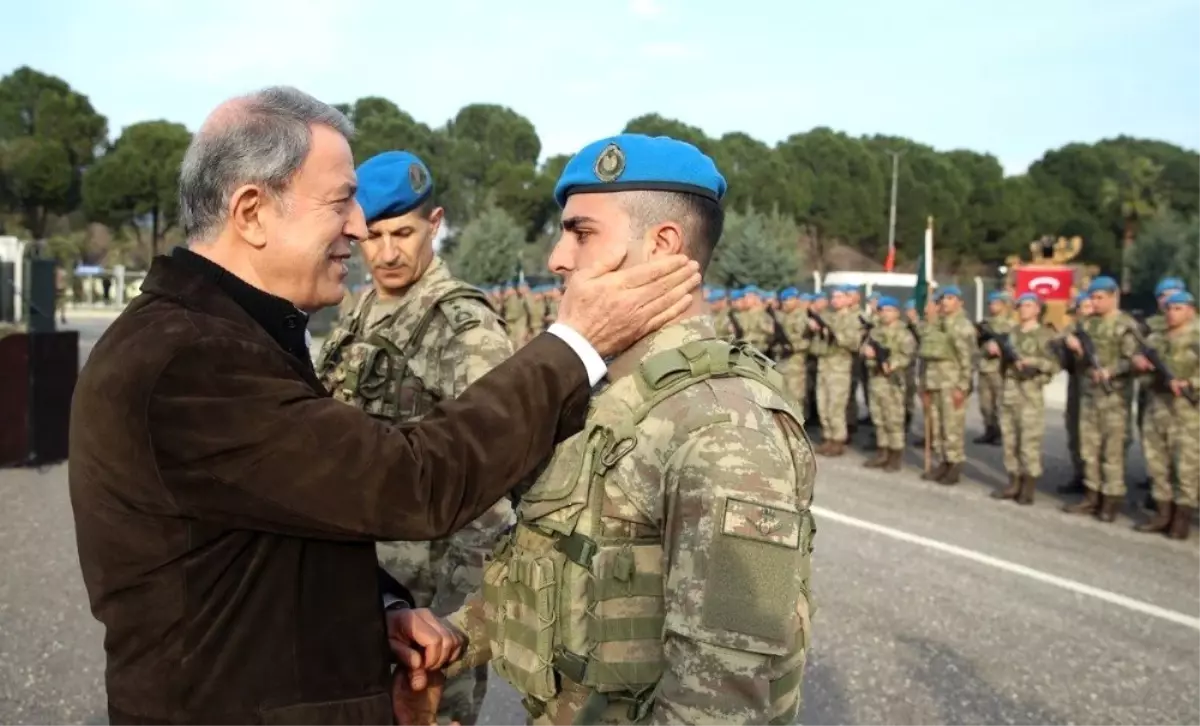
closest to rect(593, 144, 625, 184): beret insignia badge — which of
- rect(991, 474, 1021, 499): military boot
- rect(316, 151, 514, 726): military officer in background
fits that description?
rect(316, 151, 514, 726): military officer in background

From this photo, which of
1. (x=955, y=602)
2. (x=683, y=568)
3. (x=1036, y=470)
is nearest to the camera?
(x=683, y=568)

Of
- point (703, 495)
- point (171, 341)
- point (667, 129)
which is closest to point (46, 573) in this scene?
point (171, 341)

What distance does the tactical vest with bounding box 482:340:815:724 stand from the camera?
1661 mm

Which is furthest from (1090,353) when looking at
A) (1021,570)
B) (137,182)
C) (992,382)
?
(137,182)

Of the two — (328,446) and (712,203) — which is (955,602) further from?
(328,446)

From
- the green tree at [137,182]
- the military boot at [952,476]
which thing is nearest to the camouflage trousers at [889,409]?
the military boot at [952,476]

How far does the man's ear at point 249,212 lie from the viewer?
162 centimetres

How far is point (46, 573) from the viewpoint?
5.90 m

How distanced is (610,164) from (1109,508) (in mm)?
7890

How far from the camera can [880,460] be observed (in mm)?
10875

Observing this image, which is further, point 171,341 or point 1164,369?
point 1164,369

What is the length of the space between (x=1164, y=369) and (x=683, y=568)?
303 inches

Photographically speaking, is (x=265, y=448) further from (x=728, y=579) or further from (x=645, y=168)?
(x=645, y=168)

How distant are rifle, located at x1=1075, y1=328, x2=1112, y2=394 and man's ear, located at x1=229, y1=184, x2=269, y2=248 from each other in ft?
28.0
